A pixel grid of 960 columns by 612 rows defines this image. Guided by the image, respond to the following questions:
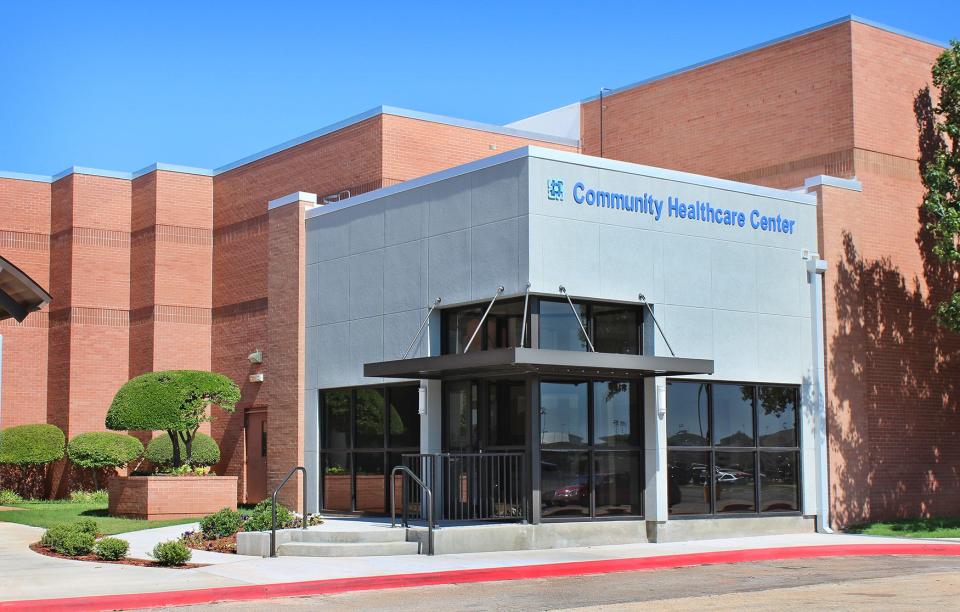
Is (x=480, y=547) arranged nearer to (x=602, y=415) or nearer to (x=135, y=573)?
(x=602, y=415)

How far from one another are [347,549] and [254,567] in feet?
6.15

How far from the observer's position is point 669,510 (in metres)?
22.2

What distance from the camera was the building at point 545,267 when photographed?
22.8m

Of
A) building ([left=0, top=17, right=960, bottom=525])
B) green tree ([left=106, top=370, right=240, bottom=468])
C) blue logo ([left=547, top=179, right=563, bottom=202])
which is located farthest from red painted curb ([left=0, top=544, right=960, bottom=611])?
green tree ([left=106, top=370, right=240, bottom=468])

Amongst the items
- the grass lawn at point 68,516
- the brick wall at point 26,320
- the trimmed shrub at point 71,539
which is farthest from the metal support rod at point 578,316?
the brick wall at point 26,320

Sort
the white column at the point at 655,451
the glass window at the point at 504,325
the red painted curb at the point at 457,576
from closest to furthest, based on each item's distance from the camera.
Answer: the red painted curb at the point at 457,576 < the glass window at the point at 504,325 < the white column at the point at 655,451

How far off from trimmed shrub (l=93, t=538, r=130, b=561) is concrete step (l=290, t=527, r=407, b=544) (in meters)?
2.81

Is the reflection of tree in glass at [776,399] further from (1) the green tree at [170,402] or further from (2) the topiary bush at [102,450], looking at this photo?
(2) the topiary bush at [102,450]

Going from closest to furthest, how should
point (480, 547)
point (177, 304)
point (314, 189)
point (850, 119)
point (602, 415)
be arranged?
point (480, 547)
point (602, 415)
point (850, 119)
point (314, 189)
point (177, 304)

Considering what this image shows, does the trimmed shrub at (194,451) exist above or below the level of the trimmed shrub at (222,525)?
above

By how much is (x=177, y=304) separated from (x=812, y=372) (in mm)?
18089

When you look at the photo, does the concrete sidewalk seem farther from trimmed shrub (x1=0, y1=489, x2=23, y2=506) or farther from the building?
trimmed shrub (x1=0, y1=489, x2=23, y2=506)

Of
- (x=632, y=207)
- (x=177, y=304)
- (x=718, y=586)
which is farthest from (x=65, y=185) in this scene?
(x=718, y=586)

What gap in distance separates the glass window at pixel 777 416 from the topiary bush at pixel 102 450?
17602 millimetres
